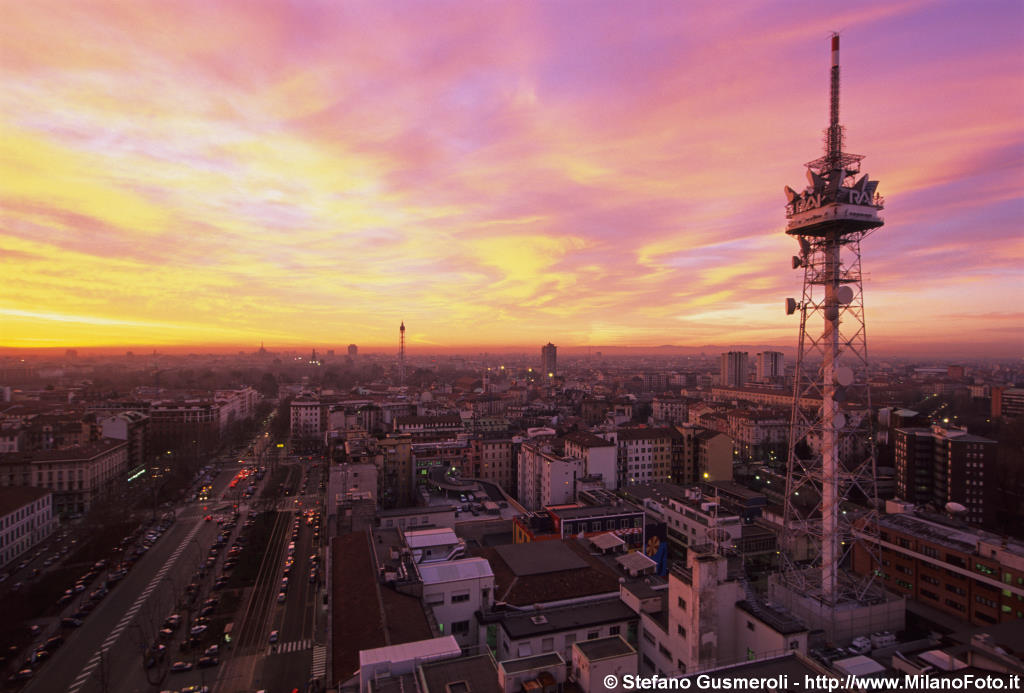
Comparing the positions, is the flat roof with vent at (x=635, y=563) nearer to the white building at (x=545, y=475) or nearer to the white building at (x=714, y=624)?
the white building at (x=714, y=624)

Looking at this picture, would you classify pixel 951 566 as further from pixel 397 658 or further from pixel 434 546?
pixel 397 658

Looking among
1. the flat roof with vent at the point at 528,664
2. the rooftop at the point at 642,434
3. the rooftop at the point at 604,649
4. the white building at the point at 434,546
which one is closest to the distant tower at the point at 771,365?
the rooftop at the point at 642,434

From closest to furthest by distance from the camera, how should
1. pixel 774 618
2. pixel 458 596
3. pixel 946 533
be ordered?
pixel 774 618, pixel 458 596, pixel 946 533

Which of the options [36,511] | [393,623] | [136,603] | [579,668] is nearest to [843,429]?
[579,668]

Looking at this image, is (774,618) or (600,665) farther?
(774,618)

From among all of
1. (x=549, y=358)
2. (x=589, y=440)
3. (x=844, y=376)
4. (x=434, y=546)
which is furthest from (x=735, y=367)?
(x=434, y=546)

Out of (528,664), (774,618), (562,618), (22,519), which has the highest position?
(528,664)
